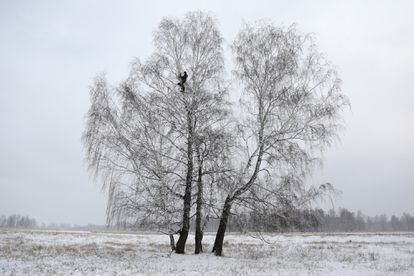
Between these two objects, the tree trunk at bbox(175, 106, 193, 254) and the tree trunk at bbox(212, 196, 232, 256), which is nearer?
the tree trunk at bbox(212, 196, 232, 256)

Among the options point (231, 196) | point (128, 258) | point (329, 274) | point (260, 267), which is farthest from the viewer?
point (231, 196)

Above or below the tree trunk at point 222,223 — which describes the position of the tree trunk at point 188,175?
above

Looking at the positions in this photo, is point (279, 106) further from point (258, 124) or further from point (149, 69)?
point (149, 69)

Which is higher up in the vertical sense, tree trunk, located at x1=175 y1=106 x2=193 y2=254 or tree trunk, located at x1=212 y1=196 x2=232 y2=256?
tree trunk, located at x1=175 y1=106 x2=193 y2=254

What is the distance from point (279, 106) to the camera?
19391 millimetres

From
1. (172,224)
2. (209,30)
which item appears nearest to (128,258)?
(172,224)

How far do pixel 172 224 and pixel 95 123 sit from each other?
20.7ft

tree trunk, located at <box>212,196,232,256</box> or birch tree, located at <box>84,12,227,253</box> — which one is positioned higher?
birch tree, located at <box>84,12,227,253</box>

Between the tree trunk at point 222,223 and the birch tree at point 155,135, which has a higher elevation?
the birch tree at point 155,135

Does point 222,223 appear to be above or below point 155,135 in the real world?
below

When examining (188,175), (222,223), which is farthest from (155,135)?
(222,223)

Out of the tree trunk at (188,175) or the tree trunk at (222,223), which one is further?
the tree trunk at (188,175)

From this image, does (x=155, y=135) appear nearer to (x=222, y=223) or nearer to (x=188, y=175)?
(x=188, y=175)

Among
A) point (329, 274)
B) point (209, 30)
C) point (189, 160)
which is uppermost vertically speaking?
point (209, 30)
